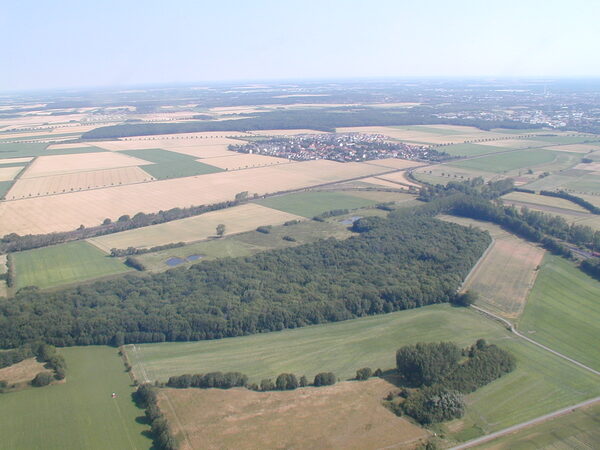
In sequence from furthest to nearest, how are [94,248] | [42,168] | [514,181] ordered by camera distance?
[42,168] < [514,181] < [94,248]

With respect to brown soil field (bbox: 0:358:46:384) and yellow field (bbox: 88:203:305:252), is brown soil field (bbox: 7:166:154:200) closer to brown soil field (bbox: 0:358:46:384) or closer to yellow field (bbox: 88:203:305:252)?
yellow field (bbox: 88:203:305:252)

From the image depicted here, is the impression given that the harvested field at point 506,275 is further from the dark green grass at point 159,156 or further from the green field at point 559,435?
the dark green grass at point 159,156

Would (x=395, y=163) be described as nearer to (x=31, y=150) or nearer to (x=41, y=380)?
(x=41, y=380)

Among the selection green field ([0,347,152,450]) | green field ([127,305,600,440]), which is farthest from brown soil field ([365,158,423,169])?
green field ([0,347,152,450])

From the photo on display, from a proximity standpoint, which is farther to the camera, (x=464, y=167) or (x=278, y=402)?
(x=464, y=167)

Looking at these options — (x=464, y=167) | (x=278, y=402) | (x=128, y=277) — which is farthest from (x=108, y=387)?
(x=464, y=167)

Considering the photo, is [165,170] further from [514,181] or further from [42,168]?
[514,181]
